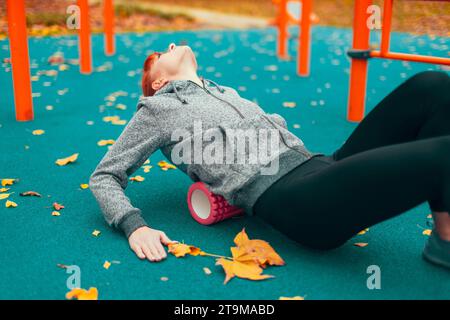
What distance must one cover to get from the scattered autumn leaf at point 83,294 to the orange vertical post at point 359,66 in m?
2.76

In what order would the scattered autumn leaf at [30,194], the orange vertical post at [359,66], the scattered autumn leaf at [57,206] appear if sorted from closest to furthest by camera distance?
the scattered autumn leaf at [57,206] → the scattered autumn leaf at [30,194] → the orange vertical post at [359,66]

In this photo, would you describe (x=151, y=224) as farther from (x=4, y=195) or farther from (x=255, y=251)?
(x=4, y=195)

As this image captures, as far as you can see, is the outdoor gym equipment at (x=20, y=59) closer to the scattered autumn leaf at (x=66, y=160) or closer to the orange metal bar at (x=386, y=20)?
the scattered autumn leaf at (x=66, y=160)

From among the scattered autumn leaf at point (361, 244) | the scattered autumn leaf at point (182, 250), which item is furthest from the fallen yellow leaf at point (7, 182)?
the scattered autumn leaf at point (361, 244)

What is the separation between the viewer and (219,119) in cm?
216

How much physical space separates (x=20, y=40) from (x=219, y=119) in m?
2.15

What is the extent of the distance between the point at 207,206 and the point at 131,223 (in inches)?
13.5

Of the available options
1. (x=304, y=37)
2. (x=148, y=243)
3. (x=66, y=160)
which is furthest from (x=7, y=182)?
(x=304, y=37)

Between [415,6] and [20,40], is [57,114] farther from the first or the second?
[415,6]

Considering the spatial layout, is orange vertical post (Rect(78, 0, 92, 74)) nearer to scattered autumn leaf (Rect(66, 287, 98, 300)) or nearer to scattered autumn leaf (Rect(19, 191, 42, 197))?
scattered autumn leaf (Rect(19, 191, 42, 197))

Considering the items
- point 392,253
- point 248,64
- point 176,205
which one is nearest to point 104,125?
point 176,205

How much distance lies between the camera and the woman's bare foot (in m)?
1.80

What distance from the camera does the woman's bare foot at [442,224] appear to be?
180 centimetres

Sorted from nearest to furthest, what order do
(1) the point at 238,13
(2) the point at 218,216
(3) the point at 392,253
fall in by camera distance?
(3) the point at 392,253 < (2) the point at 218,216 < (1) the point at 238,13
